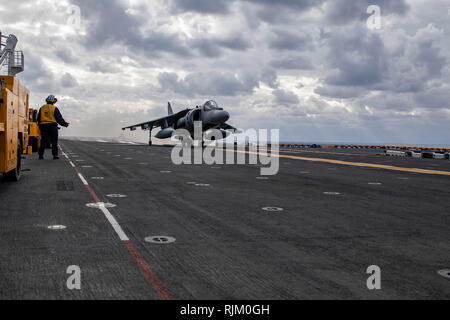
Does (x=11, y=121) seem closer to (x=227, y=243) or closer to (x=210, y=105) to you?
(x=227, y=243)

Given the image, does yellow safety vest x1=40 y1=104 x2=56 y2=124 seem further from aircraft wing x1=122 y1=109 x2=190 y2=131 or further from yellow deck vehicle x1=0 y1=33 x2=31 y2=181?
aircraft wing x1=122 y1=109 x2=190 y2=131

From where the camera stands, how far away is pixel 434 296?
12.4 ft

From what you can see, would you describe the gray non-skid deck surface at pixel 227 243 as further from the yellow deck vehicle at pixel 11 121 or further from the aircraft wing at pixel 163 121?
the aircraft wing at pixel 163 121

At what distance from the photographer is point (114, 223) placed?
659 centimetres

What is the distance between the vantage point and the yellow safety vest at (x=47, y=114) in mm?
19281

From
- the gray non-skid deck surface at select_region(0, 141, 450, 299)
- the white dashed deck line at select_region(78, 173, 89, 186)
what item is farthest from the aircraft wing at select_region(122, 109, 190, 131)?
the gray non-skid deck surface at select_region(0, 141, 450, 299)

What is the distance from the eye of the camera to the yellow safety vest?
759 inches

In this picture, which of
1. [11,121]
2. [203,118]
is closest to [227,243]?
[11,121]

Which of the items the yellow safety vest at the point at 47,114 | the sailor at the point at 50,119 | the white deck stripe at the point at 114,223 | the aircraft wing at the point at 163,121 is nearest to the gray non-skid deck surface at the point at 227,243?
the white deck stripe at the point at 114,223

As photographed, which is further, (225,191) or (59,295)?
(225,191)

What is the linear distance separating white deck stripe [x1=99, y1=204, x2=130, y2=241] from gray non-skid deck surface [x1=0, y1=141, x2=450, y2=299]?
11cm

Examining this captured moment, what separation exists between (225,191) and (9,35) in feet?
121
